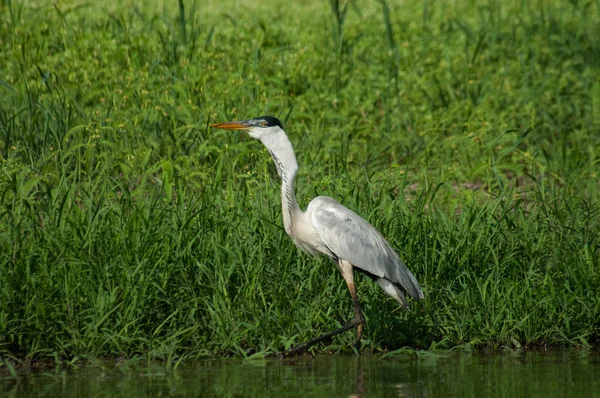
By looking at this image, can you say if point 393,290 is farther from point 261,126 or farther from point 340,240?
point 261,126

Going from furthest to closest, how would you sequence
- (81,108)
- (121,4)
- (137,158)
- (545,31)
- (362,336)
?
(121,4) → (545,31) → (81,108) → (137,158) → (362,336)

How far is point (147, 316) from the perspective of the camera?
248 inches

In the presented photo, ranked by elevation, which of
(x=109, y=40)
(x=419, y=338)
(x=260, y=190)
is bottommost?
(x=419, y=338)

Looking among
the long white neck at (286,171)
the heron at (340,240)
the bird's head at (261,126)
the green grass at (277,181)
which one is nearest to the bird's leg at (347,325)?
the heron at (340,240)

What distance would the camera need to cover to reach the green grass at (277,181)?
6.34m

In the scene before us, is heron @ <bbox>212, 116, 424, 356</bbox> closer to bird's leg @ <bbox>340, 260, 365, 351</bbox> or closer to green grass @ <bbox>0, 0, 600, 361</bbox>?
bird's leg @ <bbox>340, 260, 365, 351</bbox>

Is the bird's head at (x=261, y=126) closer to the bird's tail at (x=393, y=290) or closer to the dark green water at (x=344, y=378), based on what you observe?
the bird's tail at (x=393, y=290)

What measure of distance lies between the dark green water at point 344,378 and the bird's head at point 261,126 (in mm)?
1364

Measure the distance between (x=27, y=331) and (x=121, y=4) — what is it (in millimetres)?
7724

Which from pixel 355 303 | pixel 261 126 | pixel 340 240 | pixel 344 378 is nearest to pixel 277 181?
pixel 261 126

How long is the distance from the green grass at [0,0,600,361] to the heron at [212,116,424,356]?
0.21 meters

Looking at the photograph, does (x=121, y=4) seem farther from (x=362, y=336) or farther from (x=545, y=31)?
(x=362, y=336)

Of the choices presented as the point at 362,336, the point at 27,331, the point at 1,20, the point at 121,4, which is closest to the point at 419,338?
the point at 362,336

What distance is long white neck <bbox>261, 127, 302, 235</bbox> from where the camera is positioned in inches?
257
